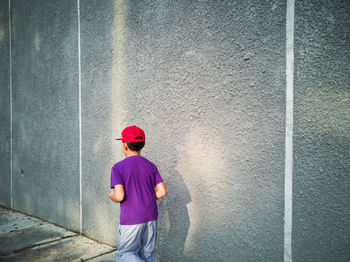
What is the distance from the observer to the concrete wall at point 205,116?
2.23 meters

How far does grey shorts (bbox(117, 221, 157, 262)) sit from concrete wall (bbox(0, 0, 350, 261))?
0.64 m

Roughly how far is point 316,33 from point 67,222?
453 cm

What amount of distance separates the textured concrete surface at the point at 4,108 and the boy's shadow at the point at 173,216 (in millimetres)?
4540

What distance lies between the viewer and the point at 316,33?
2.24 m

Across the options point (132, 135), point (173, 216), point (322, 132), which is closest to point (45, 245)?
point (173, 216)

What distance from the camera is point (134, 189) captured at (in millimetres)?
2416

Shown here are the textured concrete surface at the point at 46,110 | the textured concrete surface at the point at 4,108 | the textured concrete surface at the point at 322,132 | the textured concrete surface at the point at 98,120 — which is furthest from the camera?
the textured concrete surface at the point at 4,108

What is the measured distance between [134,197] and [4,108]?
5.27 meters

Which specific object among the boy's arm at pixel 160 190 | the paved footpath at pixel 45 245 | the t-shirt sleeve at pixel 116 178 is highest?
the t-shirt sleeve at pixel 116 178

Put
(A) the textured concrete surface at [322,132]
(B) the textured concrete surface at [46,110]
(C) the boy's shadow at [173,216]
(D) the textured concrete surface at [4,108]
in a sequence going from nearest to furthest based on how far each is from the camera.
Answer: (A) the textured concrete surface at [322,132]
(C) the boy's shadow at [173,216]
(B) the textured concrete surface at [46,110]
(D) the textured concrete surface at [4,108]

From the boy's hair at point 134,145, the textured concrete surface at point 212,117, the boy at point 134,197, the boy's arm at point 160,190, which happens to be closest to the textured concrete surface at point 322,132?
the textured concrete surface at point 212,117

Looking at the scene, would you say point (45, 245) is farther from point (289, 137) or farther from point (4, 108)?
point (4, 108)

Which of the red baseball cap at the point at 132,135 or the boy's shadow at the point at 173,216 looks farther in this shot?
the boy's shadow at the point at 173,216

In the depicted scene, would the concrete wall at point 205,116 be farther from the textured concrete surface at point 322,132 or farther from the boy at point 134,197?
the boy at point 134,197
